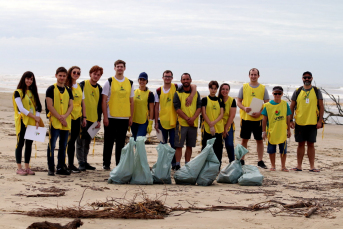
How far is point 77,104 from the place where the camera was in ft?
21.8

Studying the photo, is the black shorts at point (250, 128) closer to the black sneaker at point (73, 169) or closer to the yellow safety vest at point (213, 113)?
the yellow safety vest at point (213, 113)

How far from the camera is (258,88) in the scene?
7.62 metres

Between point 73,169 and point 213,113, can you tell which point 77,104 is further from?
point 213,113

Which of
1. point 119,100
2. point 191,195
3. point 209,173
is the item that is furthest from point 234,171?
point 119,100

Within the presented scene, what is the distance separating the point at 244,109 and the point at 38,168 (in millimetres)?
3592

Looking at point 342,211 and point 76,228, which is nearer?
point 76,228

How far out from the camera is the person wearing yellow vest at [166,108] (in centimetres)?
701

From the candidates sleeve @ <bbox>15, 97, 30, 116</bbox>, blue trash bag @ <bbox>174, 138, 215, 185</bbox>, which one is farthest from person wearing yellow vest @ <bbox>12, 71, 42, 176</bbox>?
blue trash bag @ <bbox>174, 138, 215, 185</bbox>

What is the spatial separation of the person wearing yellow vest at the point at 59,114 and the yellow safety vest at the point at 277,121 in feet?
10.8

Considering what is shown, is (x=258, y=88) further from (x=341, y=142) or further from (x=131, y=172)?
(x=341, y=142)

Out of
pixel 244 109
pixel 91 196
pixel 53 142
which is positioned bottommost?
pixel 91 196

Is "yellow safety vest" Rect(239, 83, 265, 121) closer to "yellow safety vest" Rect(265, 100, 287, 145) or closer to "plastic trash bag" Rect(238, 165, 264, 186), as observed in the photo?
"yellow safety vest" Rect(265, 100, 287, 145)

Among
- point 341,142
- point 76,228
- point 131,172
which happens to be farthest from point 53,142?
point 341,142

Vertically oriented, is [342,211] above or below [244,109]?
below
